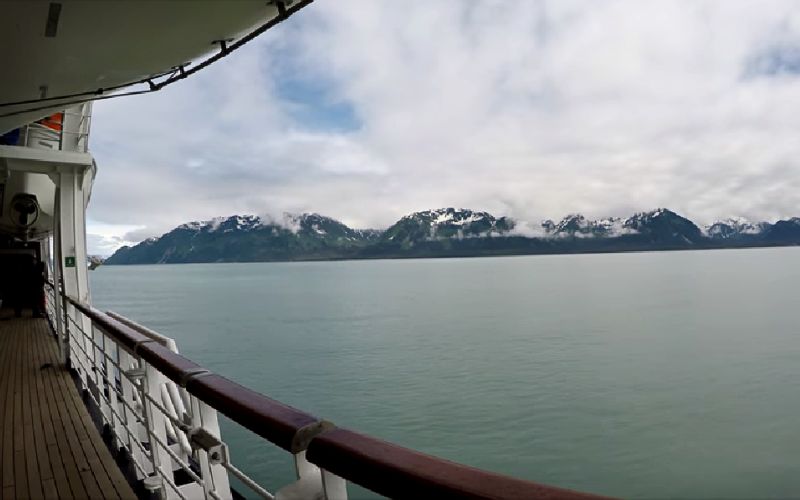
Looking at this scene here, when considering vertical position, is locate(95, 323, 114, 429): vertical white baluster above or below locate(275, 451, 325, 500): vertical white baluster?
below

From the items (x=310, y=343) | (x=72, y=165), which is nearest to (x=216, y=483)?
(x=72, y=165)

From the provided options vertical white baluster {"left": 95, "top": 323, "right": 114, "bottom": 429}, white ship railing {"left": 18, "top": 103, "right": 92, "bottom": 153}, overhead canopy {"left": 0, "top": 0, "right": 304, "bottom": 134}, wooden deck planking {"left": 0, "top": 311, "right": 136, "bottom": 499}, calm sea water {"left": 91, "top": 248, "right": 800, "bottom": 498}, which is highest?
white ship railing {"left": 18, "top": 103, "right": 92, "bottom": 153}

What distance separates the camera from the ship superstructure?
84 centimetres

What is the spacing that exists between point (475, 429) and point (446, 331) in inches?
557

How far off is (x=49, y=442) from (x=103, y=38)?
8.94ft

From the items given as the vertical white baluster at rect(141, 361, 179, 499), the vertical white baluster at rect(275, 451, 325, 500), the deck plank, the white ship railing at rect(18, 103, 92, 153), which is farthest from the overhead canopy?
the white ship railing at rect(18, 103, 92, 153)

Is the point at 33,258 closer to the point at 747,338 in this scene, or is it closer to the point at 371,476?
the point at 371,476

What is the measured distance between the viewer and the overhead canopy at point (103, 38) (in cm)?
262

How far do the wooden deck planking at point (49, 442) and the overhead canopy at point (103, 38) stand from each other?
2.40m

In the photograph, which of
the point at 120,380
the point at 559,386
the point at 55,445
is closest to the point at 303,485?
the point at 120,380

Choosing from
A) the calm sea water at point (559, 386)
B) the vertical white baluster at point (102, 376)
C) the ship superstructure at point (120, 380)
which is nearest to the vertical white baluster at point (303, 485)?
the ship superstructure at point (120, 380)

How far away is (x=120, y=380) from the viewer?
3527 millimetres

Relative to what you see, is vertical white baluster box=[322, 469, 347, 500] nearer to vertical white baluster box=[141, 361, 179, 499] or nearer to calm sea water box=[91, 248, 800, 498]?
vertical white baluster box=[141, 361, 179, 499]

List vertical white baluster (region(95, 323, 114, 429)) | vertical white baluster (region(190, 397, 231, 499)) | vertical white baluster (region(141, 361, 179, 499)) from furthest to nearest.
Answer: vertical white baluster (region(95, 323, 114, 429)) → vertical white baluster (region(141, 361, 179, 499)) → vertical white baluster (region(190, 397, 231, 499))
